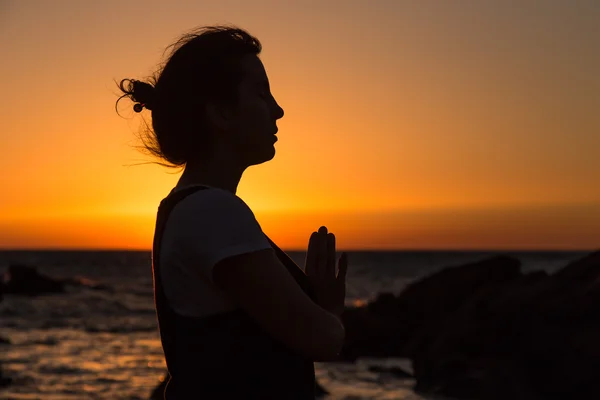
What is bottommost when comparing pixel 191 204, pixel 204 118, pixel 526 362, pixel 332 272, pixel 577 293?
pixel 526 362

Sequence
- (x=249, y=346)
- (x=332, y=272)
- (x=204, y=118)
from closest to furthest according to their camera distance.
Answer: (x=249, y=346) < (x=204, y=118) < (x=332, y=272)

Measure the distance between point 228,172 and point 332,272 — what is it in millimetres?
436

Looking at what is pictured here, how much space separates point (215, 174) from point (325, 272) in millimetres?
445

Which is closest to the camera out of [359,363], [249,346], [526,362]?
[249,346]

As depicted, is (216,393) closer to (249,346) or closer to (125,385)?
(249,346)

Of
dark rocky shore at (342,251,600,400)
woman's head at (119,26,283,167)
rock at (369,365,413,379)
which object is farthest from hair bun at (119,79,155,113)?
rock at (369,365,413,379)

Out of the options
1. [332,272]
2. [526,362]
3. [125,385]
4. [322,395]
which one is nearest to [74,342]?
[125,385]

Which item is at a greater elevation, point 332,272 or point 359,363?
point 332,272

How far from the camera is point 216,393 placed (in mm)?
2029

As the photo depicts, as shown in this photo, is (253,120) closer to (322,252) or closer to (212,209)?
(212,209)

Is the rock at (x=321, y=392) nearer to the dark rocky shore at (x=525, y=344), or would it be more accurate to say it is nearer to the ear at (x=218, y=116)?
the dark rocky shore at (x=525, y=344)

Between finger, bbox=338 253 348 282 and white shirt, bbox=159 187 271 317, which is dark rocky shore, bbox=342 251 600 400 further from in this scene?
white shirt, bbox=159 187 271 317

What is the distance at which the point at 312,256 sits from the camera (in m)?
2.39

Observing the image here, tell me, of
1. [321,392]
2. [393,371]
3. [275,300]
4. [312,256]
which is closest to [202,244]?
[275,300]
